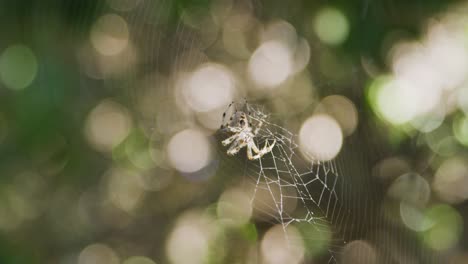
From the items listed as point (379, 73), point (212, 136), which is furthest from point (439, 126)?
point (212, 136)

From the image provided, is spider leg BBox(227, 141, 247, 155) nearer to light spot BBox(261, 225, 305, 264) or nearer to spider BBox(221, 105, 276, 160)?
spider BBox(221, 105, 276, 160)

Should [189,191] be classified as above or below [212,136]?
below

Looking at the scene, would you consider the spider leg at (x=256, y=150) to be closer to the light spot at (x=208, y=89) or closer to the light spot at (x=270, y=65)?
the light spot at (x=208, y=89)

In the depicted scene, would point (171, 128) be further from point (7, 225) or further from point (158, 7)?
point (7, 225)

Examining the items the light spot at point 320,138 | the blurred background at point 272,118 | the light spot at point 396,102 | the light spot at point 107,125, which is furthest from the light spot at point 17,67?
the light spot at point 396,102

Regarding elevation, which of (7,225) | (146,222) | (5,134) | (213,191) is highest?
(5,134)

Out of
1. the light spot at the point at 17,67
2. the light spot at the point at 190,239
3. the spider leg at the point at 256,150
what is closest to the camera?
the light spot at the point at 17,67
